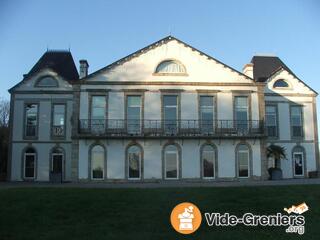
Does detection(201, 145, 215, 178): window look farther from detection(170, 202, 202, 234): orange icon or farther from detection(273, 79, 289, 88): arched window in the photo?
detection(170, 202, 202, 234): orange icon

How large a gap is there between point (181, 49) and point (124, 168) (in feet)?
30.6

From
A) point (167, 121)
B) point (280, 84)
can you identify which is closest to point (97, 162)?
point (167, 121)

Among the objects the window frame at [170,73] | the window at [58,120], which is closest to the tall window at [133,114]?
the window frame at [170,73]

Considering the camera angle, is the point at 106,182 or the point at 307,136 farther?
the point at 307,136

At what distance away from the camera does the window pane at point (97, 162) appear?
27.3m

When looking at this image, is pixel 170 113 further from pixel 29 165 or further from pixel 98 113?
pixel 29 165

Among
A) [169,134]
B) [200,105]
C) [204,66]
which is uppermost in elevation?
[204,66]

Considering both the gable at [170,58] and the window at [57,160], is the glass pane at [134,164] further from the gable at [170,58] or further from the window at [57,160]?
the window at [57,160]

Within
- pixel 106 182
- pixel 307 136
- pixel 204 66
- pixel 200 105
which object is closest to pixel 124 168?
pixel 106 182

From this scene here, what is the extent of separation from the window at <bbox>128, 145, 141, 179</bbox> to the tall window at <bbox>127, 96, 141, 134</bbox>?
48.1 inches

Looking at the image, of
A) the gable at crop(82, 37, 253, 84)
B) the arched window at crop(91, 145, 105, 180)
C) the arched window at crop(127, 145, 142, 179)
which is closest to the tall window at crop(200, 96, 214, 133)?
the gable at crop(82, 37, 253, 84)

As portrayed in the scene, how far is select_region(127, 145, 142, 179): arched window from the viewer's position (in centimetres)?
2759

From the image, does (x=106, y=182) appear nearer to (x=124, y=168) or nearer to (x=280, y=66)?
(x=124, y=168)

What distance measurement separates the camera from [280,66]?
36.2 meters
